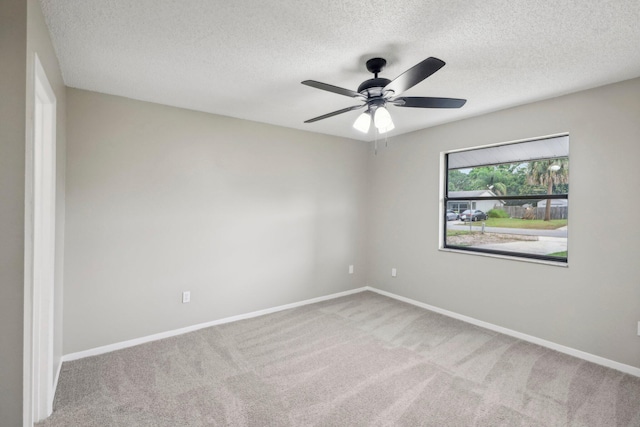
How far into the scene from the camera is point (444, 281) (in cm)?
396

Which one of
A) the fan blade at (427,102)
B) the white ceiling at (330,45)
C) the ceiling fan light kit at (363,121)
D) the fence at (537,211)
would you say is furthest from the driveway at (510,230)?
the ceiling fan light kit at (363,121)

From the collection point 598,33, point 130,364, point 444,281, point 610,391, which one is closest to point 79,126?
point 130,364

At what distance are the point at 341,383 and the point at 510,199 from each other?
8.84ft

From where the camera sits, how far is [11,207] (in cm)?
134

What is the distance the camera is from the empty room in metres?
1.77

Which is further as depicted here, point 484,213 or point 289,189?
point 289,189

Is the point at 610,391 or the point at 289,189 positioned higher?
the point at 289,189

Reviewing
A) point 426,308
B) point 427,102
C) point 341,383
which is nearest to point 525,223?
point 426,308

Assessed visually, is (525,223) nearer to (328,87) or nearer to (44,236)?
(328,87)

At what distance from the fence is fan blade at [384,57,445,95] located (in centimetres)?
223

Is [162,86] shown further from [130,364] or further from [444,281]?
[444,281]

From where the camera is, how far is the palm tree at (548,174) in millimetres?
3070

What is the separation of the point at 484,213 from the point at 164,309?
3793mm

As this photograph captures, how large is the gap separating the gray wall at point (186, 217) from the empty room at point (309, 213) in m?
0.02
